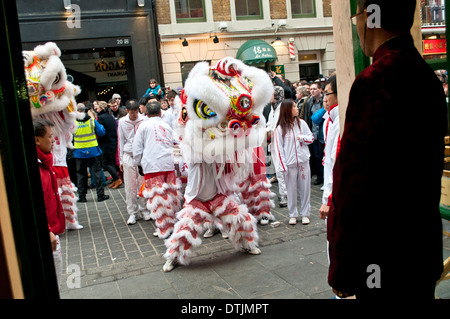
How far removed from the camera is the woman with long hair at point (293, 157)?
5777 millimetres

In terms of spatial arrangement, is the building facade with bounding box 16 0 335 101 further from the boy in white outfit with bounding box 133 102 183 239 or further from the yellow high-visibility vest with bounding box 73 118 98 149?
the boy in white outfit with bounding box 133 102 183 239

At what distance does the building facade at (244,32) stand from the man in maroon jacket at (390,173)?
49.8ft

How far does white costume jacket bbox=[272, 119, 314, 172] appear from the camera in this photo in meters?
5.79

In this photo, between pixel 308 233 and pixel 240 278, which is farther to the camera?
pixel 308 233

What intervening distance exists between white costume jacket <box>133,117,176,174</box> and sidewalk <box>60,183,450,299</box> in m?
1.03

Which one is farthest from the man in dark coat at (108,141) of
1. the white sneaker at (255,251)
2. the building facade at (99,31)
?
the building facade at (99,31)

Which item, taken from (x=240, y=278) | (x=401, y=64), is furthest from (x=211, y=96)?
(x=401, y=64)

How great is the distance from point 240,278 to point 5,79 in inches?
132

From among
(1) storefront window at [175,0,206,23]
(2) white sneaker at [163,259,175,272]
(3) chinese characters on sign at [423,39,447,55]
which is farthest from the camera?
(1) storefront window at [175,0,206,23]

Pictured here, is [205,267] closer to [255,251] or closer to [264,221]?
[255,251]

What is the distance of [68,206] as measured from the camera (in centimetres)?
639

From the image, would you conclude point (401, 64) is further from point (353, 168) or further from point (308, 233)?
point (308, 233)

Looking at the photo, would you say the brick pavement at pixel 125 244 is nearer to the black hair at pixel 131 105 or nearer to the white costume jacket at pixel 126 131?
the white costume jacket at pixel 126 131

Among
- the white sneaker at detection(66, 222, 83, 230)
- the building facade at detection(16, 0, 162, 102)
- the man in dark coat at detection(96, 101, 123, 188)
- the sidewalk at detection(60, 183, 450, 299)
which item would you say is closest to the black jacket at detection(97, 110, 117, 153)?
the man in dark coat at detection(96, 101, 123, 188)
